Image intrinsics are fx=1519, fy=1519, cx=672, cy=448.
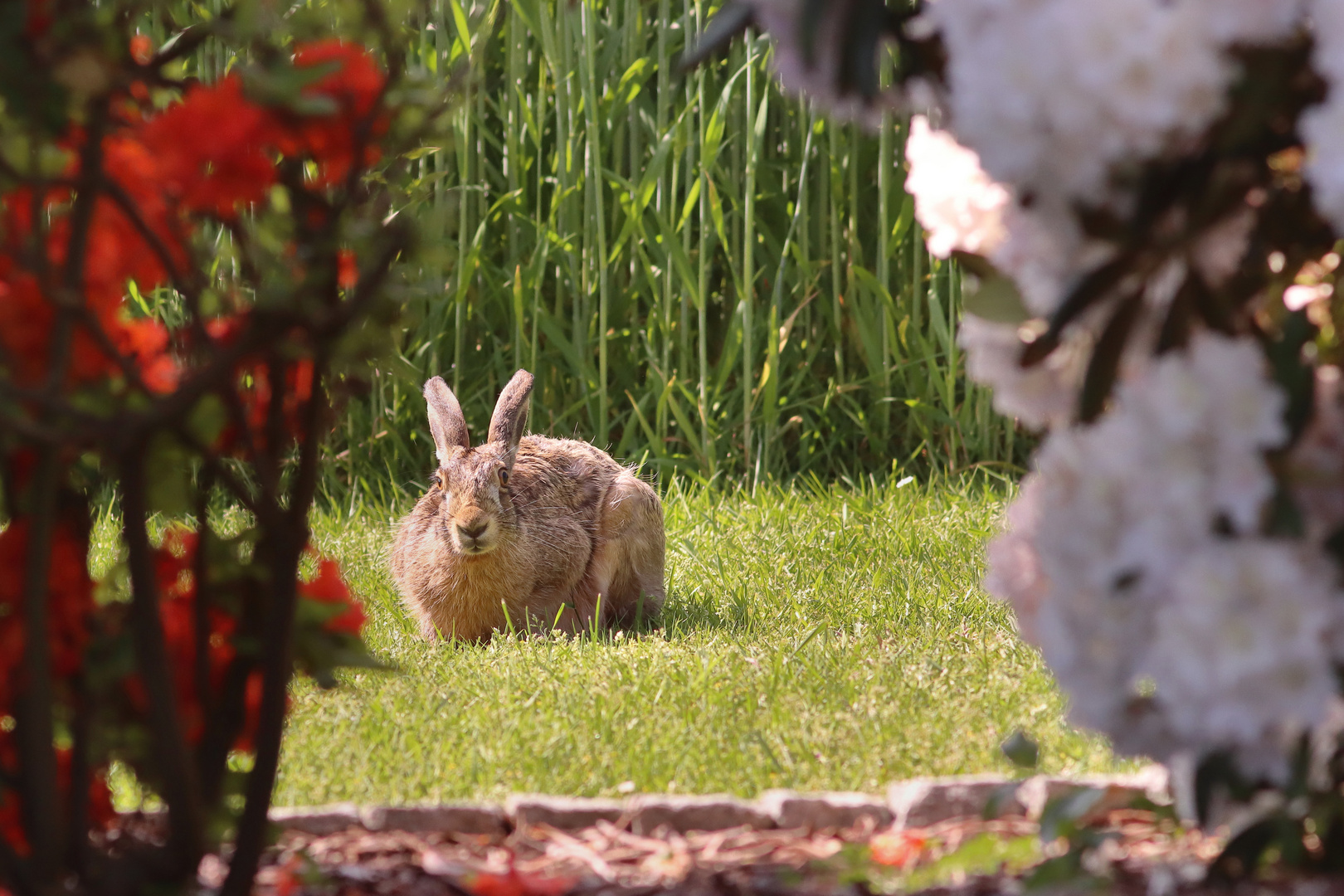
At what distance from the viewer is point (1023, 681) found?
2.99 meters

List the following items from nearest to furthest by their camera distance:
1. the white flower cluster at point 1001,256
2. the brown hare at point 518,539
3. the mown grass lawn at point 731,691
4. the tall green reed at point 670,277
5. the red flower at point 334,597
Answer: the white flower cluster at point 1001,256, the red flower at point 334,597, the mown grass lawn at point 731,691, the brown hare at point 518,539, the tall green reed at point 670,277

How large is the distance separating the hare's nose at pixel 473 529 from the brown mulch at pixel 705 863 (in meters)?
1.60

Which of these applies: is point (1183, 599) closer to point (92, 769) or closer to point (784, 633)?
point (92, 769)

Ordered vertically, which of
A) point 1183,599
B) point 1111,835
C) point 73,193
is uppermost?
point 73,193

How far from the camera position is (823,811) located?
6.71 feet

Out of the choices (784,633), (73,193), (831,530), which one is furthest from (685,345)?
(73,193)

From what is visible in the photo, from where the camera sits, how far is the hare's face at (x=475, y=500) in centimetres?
362

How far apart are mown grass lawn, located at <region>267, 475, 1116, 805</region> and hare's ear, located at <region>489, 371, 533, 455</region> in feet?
1.67

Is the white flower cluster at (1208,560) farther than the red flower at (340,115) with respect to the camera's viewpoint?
No

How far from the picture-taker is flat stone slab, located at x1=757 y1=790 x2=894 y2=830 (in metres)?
2.04

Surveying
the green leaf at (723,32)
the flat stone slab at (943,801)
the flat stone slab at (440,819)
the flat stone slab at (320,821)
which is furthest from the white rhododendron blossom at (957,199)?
the flat stone slab at (320,821)

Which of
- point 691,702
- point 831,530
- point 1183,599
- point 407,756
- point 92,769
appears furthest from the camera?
point 831,530

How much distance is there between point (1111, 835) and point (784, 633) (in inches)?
73.4

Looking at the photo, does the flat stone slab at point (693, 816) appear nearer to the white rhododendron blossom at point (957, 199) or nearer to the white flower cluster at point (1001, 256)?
the white flower cluster at point (1001, 256)
